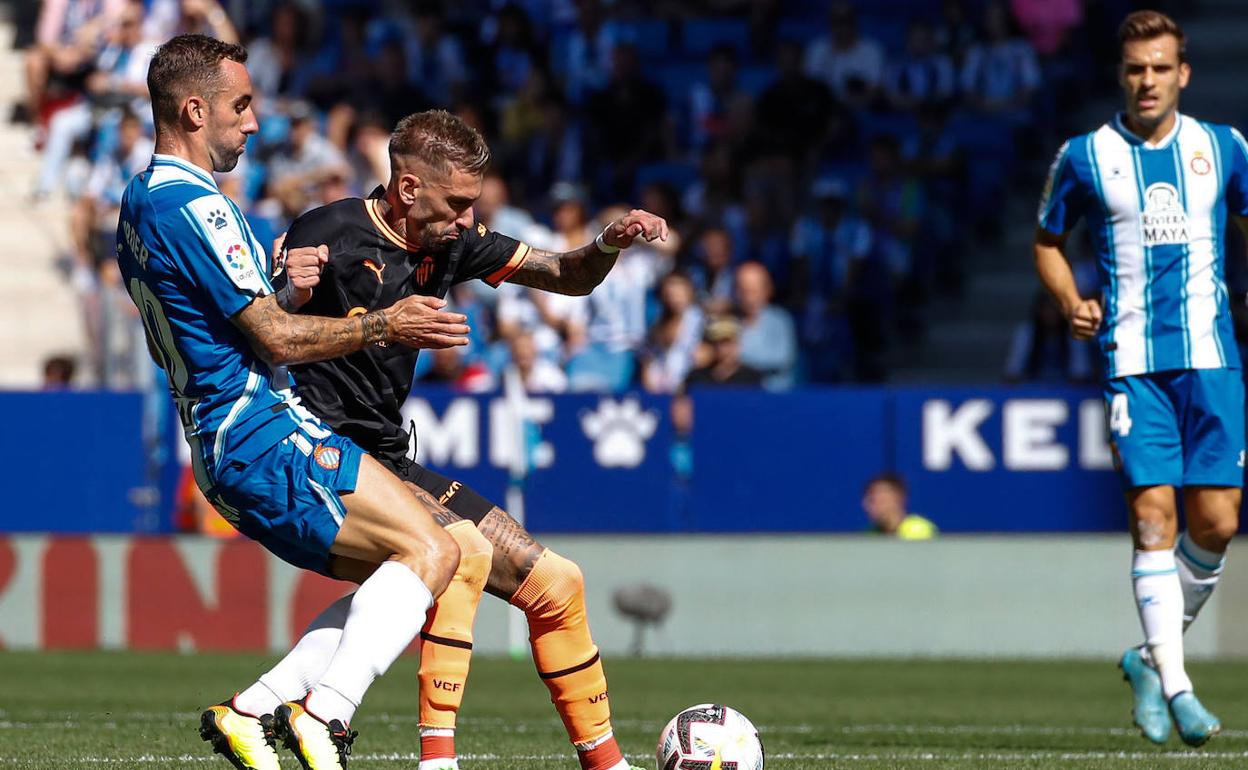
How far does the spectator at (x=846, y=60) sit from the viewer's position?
17.3 metres

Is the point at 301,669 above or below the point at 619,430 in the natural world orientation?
below

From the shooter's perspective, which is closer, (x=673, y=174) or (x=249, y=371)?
(x=249, y=371)

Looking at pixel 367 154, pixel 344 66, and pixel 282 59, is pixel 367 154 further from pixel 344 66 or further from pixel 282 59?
pixel 344 66

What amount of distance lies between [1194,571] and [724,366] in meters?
6.49

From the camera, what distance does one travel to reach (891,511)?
525 inches

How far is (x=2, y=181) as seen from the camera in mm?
19672

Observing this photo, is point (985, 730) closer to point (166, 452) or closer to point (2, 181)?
point (166, 452)

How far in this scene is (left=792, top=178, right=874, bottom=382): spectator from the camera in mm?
15859

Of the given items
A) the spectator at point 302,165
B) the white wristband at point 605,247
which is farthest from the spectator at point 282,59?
the white wristband at point 605,247

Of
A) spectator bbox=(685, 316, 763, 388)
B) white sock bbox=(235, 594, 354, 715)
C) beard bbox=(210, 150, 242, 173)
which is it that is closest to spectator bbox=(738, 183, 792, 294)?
spectator bbox=(685, 316, 763, 388)

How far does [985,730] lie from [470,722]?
2113 millimetres

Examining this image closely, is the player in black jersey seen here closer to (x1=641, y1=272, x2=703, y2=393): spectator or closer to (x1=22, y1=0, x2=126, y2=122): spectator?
(x1=641, y1=272, x2=703, y2=393): spectator

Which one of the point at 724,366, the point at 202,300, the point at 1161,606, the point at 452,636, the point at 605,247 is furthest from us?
the point at 724,366

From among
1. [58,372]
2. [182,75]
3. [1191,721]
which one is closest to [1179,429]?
[1191,721]
